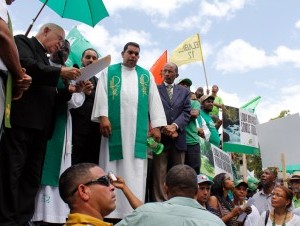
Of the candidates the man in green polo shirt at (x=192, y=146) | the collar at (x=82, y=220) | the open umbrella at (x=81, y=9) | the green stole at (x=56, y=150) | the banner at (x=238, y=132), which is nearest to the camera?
the collar at (x=82, y=220)

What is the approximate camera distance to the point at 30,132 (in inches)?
161

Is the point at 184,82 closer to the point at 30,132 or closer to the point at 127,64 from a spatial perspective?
the point at 127,64

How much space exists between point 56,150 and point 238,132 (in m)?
5.57

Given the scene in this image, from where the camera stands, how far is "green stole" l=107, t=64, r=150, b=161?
5.33m

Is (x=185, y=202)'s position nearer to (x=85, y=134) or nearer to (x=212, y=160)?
(x=85, y=134)

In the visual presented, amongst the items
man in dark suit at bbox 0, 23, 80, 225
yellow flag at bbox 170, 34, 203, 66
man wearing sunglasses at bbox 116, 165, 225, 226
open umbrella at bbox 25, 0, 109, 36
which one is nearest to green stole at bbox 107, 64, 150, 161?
open umbrella at bbox 25, 0, 109, 36

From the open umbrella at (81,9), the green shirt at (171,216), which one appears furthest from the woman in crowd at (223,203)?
the green shirt at (171,216)

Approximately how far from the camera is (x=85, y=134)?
17.6 feet

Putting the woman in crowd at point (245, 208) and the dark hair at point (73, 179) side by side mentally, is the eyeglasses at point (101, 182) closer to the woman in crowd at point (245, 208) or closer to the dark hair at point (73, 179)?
the dark hair at point (73, 179)

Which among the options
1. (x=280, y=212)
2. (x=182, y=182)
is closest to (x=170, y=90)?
(x=280, y=212)

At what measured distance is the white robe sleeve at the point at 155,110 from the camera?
559cm

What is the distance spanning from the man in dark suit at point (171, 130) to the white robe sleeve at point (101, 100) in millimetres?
884

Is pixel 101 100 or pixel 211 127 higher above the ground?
pixel 211 127

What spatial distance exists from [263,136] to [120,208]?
4.84 m
